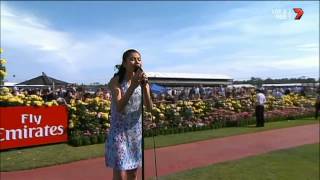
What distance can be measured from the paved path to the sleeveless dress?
416 cm

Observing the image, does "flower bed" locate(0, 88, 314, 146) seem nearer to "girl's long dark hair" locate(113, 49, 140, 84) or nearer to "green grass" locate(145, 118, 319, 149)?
"green grass" locate(145, 118, 319, 149)

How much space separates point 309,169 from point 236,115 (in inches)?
384

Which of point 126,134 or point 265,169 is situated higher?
point 126,134

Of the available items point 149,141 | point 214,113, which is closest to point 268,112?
point 214,113

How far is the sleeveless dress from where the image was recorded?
417 cm

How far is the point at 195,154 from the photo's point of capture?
11.0m

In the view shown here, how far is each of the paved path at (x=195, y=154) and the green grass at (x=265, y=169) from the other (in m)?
0.53

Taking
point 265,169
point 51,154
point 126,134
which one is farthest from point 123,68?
point 51,154

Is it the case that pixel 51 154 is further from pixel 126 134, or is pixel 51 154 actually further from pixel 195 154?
pixel 126 134

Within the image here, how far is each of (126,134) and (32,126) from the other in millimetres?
8136

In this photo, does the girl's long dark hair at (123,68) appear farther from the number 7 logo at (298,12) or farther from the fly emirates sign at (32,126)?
the fly emirates sign at (32,126)

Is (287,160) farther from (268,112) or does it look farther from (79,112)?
(268,112)

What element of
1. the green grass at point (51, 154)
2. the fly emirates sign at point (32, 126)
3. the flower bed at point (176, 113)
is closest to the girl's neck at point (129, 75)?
the flower bed at point (176, 113)

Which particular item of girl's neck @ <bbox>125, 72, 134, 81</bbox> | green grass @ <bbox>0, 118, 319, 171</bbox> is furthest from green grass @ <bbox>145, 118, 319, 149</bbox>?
girl's neck @ <bbox>125, 72, 134, 81</bbox>
